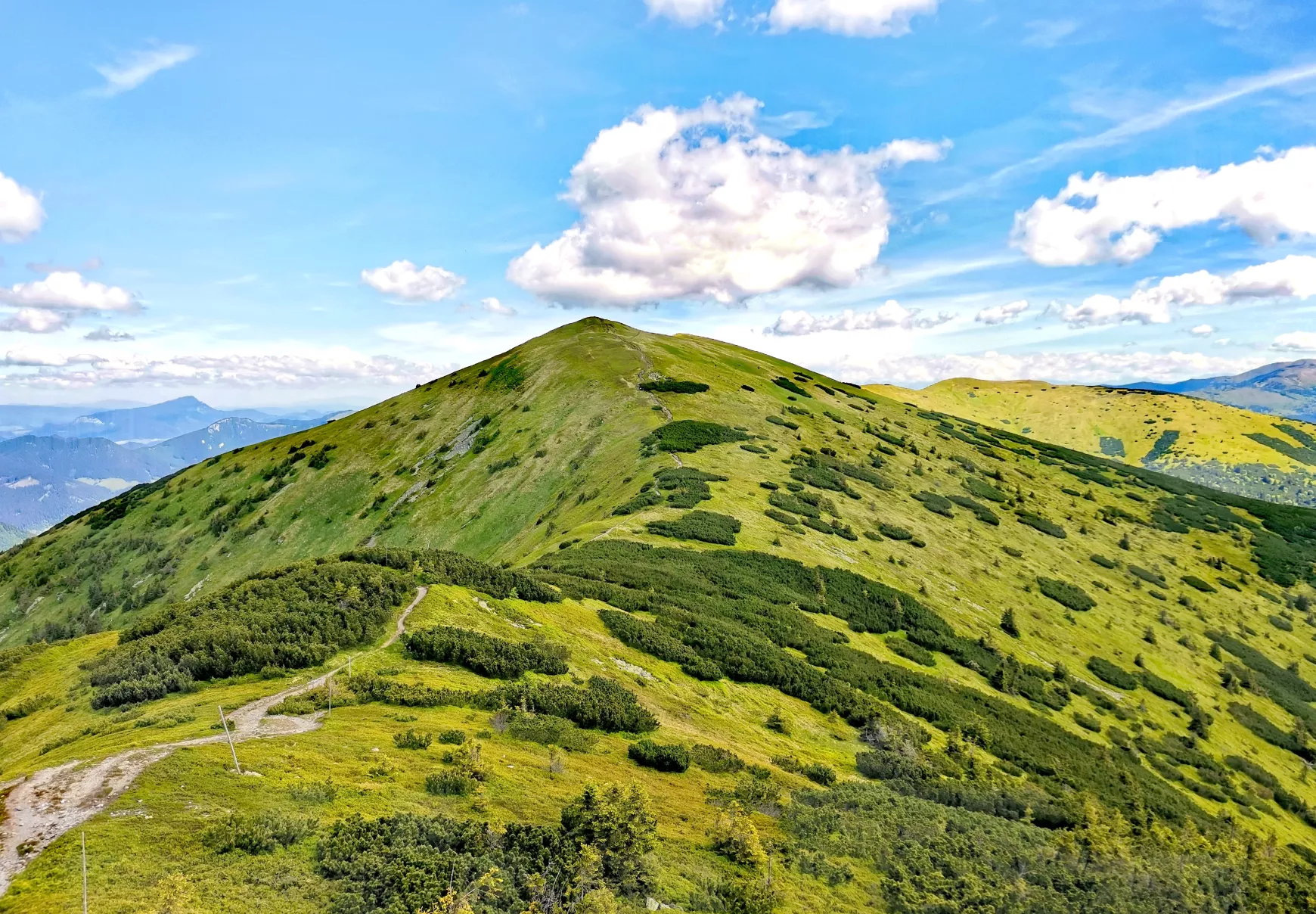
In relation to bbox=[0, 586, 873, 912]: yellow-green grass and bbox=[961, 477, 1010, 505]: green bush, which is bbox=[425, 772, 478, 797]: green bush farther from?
bbox=[961, 477, 1010, 505]: green bush

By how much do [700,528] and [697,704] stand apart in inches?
921

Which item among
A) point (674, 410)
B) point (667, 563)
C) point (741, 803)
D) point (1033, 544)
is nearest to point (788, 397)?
point (674, 410)

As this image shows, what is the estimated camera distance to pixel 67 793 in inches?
518

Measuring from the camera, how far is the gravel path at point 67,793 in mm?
11586

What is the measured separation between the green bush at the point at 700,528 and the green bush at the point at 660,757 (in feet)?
90.5

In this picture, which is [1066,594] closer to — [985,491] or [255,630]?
[985,491]

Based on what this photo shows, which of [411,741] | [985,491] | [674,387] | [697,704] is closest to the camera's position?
[411,741]

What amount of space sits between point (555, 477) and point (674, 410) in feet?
61.9

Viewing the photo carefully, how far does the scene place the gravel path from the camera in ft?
38.0

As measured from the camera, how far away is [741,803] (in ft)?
58.7

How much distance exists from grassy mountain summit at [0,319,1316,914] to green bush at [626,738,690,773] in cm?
12

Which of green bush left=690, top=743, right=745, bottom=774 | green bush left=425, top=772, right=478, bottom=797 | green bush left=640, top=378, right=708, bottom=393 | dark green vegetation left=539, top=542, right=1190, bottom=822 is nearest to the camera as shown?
green bush left=425, top=772, right=478, bottom=797

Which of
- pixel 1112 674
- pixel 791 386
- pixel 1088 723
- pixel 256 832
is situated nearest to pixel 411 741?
pixel 256 832

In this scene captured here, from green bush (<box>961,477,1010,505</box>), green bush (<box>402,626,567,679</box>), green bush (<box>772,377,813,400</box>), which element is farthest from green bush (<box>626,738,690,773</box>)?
green bush (<box>772,377,813,400</box>)
